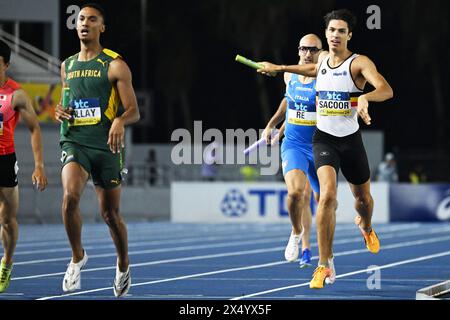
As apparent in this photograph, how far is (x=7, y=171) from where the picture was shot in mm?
12664

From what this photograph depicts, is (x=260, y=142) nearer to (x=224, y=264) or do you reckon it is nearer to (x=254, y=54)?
(x=224, y=264)

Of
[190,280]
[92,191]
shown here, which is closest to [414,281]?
[190,280]

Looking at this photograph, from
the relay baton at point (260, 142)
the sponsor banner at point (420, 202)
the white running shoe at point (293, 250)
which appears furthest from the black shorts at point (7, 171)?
the sponsor banner at point (420, 202)

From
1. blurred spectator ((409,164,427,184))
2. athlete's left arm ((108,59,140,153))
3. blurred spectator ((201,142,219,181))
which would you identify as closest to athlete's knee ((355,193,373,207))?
athlete's left arm ((108,59,140,153))

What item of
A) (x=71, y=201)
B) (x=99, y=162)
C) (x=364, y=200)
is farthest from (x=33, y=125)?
(x=364, y=200)

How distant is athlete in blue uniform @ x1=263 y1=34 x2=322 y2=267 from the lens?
15.5m

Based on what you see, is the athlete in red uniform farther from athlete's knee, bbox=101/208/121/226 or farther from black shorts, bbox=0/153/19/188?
athlete's knee, bbox=101/208/121/226

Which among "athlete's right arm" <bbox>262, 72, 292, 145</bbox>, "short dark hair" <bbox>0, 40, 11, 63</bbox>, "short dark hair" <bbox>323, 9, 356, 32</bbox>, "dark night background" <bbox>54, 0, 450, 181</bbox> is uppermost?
"dark night background" <bbox>54, 0, 450, 181</bbox>

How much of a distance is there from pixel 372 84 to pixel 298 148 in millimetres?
3773

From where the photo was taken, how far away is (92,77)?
11.8 m

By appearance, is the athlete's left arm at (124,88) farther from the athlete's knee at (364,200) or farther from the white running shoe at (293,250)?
the white running shoe at (293,250)

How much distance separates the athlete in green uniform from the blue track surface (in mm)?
789

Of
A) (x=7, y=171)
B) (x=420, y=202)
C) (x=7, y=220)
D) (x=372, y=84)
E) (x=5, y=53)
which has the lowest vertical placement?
(x=420, y=202)

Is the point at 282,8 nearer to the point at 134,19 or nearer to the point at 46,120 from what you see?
the point at 134,19
